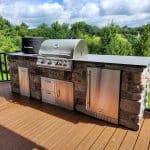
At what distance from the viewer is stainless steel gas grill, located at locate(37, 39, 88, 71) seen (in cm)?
317

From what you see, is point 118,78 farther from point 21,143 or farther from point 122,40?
point 122,40

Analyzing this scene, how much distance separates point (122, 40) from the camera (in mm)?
15422

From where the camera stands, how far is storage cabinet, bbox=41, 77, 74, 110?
340cm

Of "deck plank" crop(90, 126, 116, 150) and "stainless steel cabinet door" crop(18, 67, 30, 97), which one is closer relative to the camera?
"deck plank" crop(90, 126, 116, 150)

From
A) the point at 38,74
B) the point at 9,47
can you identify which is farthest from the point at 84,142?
the point at 9,47

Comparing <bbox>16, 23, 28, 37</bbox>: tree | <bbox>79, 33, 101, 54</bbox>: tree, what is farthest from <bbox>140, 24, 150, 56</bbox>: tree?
<bbox>16, 23, 28, 37</bbox>: tree

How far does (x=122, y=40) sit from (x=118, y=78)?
13470 millimetres

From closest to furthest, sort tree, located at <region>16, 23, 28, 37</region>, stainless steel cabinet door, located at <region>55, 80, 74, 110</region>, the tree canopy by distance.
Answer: stainless steel cabinet door, located at <region>55, 80, 74, 110</region> → the tree canopy → tree, located at <region>16, 23, 28, 37</region>

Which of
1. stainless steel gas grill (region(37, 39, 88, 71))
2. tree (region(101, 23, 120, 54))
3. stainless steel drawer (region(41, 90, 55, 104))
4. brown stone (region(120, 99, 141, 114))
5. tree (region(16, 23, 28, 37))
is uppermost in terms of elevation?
tree (region(16, 23, 28, 37))

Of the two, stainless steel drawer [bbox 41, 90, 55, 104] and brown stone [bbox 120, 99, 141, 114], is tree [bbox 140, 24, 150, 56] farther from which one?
brown stone [bbox 120, 99, 141, 114]

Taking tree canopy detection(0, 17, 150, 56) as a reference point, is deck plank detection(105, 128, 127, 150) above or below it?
below

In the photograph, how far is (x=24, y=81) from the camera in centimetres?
411

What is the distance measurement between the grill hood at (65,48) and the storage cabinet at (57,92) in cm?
51

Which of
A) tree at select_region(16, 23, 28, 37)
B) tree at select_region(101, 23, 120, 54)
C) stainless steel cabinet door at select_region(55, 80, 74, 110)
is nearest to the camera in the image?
stainless steel cabinet door at select_region(55, 80, 74, 110)
